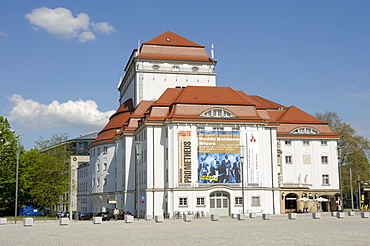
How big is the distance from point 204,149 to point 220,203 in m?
6.73

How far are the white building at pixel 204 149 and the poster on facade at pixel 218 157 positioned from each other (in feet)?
0.39

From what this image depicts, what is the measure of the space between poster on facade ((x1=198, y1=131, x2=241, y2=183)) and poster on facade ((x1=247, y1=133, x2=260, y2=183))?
164 cm

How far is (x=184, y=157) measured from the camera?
192 feet

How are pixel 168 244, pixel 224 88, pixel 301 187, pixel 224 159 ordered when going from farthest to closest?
1. pixel 301 187
2. pixel 224 88
3. pixel 224 159
4. pixel 168 244

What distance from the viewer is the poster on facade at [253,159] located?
60.4 m

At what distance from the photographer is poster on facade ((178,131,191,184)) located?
58.2 metres

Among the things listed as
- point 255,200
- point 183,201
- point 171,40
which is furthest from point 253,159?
point 171,40

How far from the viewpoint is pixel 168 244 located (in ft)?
65.7

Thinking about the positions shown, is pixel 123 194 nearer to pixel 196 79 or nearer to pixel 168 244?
pixel 196 79

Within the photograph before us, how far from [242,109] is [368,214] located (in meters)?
21.1

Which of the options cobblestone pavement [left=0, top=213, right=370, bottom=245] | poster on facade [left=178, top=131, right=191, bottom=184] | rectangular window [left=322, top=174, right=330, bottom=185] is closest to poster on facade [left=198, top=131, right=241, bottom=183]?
poster on facade [left=178, top=131, right=191, bottom=184]

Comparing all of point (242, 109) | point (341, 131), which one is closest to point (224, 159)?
point (242, 109)

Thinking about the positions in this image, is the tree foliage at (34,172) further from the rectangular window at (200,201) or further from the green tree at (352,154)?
the green tree at (352,154)

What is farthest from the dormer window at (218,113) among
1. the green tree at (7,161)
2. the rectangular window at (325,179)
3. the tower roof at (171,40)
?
Answer: the green tree at (7,161)
